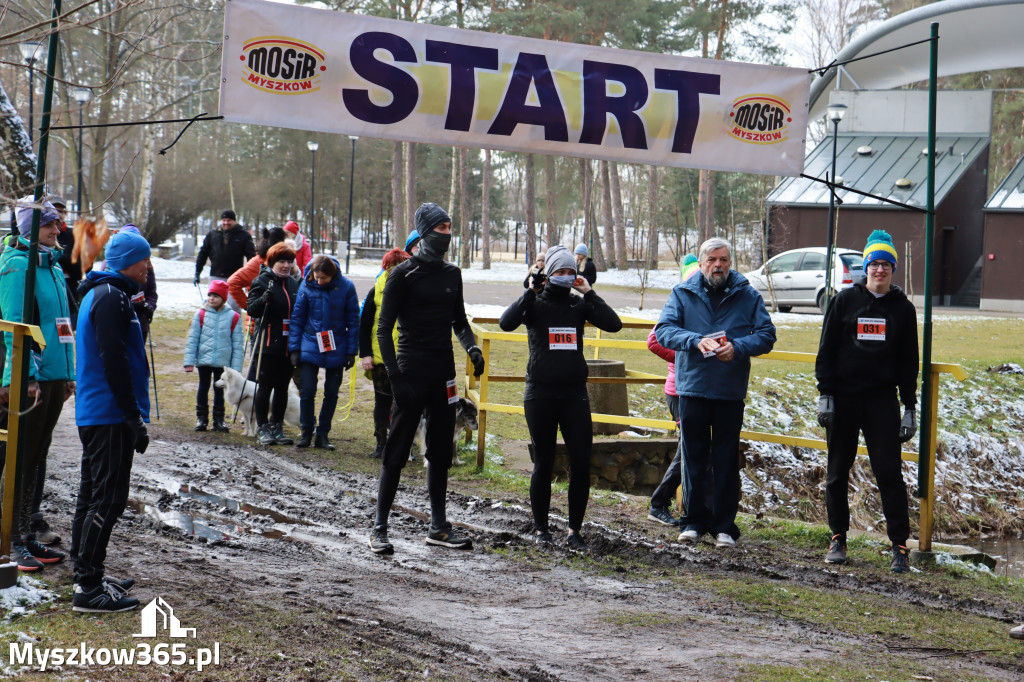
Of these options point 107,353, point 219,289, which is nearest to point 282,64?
point 107,353

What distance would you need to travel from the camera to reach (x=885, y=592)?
5676 millimetres

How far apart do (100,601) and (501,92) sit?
13.1ft

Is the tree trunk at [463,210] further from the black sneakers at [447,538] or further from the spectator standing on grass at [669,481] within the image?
the black sneakers at [447,538]

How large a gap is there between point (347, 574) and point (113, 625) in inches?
54.9

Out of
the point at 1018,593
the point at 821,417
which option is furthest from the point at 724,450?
the point at 1018,593

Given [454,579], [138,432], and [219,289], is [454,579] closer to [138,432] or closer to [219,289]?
[138,432]

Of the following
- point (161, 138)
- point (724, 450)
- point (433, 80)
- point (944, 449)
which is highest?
point (161, 138)

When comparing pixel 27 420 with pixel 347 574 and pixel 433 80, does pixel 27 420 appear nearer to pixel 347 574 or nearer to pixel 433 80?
pixel 347 574

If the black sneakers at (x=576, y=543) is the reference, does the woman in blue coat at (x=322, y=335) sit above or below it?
above

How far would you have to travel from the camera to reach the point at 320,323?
9.37 m

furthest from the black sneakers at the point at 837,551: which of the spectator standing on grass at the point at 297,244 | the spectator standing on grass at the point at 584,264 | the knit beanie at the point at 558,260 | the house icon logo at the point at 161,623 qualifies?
the spectator standing on grass at the point at 297,244

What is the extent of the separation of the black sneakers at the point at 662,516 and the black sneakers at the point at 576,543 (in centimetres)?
107

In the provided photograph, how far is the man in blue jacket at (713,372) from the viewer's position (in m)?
6.33

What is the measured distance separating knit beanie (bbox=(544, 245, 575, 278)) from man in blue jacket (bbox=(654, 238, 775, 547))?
0.78 metres
